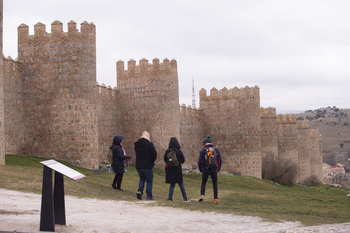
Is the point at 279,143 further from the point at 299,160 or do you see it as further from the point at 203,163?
the point at 203,163

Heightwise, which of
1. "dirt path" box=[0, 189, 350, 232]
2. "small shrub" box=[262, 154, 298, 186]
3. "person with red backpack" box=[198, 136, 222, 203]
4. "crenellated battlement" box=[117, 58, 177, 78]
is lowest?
"small shrub" box=[262, 154, 298, 186]

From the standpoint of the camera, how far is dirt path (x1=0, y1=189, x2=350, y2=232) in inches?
270

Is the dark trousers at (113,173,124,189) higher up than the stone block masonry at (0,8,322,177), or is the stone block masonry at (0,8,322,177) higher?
the stone block masonry at (0,8,322,177)

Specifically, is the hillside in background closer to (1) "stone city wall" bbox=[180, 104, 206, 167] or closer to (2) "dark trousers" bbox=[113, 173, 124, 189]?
(1) "stone city wall" bbox=[180, 104, 206, 167]

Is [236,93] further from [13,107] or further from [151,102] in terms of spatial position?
[13,107]

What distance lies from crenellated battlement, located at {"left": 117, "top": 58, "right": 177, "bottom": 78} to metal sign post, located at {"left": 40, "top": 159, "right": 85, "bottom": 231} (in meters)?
16.1

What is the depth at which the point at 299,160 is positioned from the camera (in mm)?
37250

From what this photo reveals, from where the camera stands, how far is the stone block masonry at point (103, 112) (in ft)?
57.0

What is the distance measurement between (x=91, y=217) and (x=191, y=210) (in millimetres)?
2080

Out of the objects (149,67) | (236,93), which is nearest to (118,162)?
(149,67)

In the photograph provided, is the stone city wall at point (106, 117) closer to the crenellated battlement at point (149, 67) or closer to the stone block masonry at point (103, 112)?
the stone block masonry at point (103, 112)

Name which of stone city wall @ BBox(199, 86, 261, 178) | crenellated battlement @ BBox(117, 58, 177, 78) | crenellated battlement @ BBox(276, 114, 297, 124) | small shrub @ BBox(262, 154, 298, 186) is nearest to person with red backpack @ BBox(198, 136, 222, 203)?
crenellated battlement @ BBox(117, 58, 177, 78)

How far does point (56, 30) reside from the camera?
58.6ft

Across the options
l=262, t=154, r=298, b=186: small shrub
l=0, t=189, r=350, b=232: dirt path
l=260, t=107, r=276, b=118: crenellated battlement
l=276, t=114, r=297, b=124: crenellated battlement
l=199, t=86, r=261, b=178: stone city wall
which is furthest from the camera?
l=276, t=114, r=297, b=124: crenellated battlement
